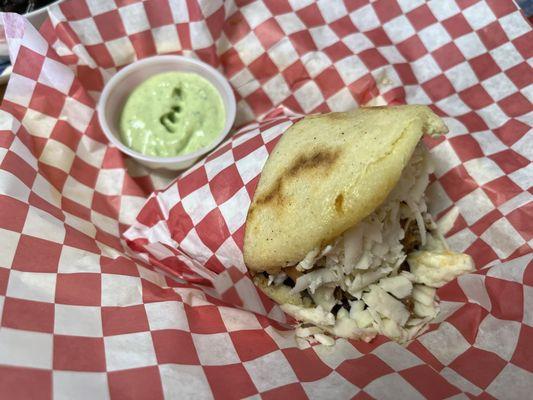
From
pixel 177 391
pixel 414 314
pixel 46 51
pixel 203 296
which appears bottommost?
pixel 414 314

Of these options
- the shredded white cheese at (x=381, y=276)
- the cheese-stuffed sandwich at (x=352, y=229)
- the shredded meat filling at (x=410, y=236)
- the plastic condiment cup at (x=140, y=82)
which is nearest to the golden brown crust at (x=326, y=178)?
the cheese-stuffed sandwich at (x=352, y=229)

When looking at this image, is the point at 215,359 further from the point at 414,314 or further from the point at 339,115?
the point at 339,115

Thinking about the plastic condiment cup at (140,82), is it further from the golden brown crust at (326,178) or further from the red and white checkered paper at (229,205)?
the golden brown crust at (326,178)

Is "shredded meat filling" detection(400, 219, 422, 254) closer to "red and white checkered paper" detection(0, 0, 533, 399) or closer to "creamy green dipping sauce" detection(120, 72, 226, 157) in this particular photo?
"red and white checkered paper" detection(0, 0, 533, 399)

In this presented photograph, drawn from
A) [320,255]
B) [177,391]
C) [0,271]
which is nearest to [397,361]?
[320,255]

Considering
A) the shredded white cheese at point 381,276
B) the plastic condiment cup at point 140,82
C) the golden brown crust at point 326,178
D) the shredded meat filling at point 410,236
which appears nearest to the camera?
the golden brown crust at point 326,178

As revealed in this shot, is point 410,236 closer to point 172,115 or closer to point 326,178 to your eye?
point 326,178

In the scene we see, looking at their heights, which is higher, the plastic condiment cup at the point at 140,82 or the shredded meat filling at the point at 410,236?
the plastic condiment cup at the point at 140,82
